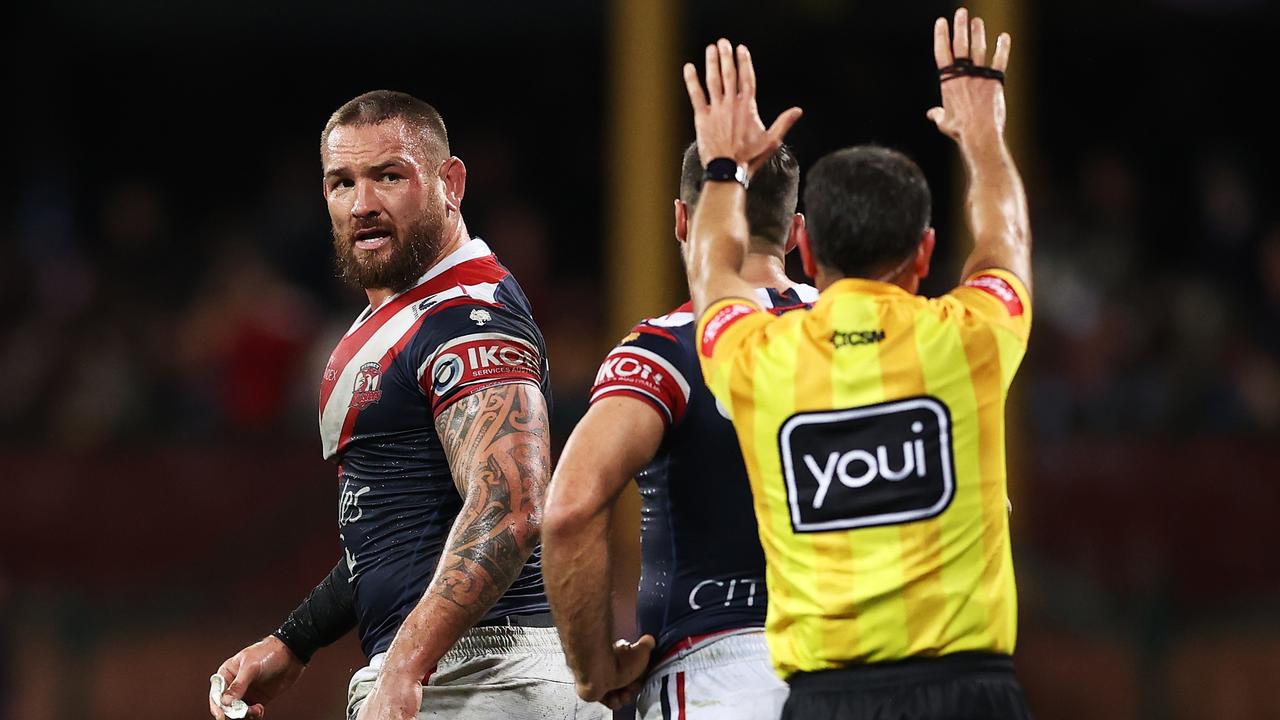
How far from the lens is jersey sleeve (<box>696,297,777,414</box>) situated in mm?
3211

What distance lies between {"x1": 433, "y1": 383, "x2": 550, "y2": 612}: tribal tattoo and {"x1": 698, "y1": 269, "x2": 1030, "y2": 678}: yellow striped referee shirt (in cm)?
73

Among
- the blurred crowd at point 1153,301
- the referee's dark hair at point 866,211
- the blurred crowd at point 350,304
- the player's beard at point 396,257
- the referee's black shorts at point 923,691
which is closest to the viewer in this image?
the referee's black shorts at point 923,691

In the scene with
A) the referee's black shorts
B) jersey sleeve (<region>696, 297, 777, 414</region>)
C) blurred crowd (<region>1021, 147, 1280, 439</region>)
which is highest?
jersey sleeve (<region>696, 297, 777, 414</region>)

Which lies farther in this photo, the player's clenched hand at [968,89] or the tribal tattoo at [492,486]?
the tribal tattoo at [492,486]

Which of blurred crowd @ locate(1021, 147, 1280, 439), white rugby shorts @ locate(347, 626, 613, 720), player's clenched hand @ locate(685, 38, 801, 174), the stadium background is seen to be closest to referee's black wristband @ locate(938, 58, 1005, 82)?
player's clenched hand @ locate(685, 38, 801, 174)

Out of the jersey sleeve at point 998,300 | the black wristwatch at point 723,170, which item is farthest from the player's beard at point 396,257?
the jersey sleeve at point 998,300

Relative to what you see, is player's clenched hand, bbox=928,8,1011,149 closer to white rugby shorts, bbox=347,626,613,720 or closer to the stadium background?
white rugby shorts, bbox=347,626,613,720

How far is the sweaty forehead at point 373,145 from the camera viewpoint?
4.13 m

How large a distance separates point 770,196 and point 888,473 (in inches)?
31.9

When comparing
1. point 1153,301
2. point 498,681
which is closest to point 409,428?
point 498,681

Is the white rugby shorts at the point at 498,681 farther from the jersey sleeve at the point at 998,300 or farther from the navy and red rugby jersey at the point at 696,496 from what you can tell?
the jersey sleeve at the point at 998,300

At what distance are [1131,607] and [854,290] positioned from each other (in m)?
5.79

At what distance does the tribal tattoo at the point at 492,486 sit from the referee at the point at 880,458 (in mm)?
639

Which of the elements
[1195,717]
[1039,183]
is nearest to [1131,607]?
[1195,717]
